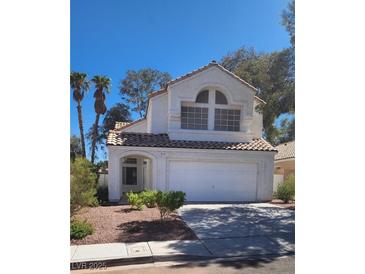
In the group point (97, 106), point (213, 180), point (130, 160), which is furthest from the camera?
point (130, 160)

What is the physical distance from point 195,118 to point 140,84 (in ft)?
11.0

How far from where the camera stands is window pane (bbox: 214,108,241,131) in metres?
11.5

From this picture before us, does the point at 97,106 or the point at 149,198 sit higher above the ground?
the point at 97,106

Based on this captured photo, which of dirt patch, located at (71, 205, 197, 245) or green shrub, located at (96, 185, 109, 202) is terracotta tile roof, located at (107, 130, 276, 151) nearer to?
green shrub, located at (96, 185, 109, 202)

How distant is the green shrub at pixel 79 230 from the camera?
5.88 m

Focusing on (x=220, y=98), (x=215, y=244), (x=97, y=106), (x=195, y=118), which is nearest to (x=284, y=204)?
(x=195, y=118)

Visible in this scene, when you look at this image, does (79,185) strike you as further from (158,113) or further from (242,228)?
(158,113)

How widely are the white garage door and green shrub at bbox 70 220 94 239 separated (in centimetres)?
409

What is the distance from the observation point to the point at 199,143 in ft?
36.3

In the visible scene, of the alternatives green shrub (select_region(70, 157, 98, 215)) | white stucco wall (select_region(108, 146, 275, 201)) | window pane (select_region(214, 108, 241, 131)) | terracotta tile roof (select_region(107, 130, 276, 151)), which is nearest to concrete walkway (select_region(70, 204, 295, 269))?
green shrub (select_region(70, 157, 98, 215))
